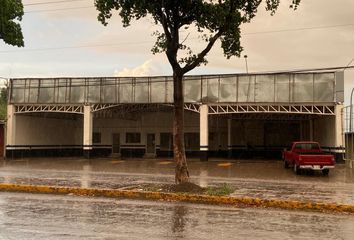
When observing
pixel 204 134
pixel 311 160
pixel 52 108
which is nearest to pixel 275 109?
pixel 204 134

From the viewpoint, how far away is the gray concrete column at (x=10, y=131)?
1485 inches

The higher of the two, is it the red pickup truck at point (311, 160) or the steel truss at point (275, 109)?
the steel truss at point (275, 109)

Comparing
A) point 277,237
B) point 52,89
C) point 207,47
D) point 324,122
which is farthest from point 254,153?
point 277,237

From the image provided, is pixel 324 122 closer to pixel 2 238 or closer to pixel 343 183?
pixel 343 183

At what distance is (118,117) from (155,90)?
9151 mm

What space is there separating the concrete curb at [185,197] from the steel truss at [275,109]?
62.9ft

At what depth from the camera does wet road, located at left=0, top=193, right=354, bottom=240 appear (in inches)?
352

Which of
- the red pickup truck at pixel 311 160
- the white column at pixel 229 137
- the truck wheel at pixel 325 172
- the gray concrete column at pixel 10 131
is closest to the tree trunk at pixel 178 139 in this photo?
the red pickup truck at pixel 311 160

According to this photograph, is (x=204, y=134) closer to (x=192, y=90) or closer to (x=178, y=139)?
(x=192, y=90)

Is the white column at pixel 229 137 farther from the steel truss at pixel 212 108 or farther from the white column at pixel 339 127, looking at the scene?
the white column at pixel 339 127

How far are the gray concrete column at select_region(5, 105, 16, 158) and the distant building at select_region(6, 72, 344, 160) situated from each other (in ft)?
0.25

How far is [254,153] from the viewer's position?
42906 millimetres

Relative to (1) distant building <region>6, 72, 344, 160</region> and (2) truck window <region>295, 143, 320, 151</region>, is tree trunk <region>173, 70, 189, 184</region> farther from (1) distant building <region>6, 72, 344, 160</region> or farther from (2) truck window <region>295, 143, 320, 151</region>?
(1) distant building <region>6, 72, 344, 160</region>

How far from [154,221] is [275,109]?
24534 millimetres
